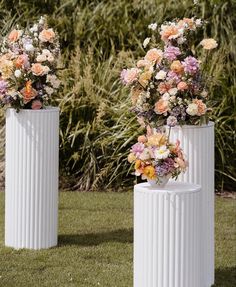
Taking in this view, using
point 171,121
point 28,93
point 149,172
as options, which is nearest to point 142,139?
point 149,172

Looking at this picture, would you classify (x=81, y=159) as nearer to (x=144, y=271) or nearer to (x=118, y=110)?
(x=118, y=110)

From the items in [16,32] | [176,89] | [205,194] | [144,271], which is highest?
[16,32]

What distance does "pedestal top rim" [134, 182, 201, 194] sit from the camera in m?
5.90

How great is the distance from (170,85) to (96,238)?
237 cm

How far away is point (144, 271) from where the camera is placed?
600 centimetres

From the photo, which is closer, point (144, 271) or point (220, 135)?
point (144, 271)

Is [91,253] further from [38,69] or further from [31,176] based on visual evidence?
[38,69]

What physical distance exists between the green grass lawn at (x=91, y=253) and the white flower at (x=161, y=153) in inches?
52.7

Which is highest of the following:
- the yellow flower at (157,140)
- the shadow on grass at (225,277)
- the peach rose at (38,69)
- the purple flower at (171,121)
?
the peach rose at (38,69)

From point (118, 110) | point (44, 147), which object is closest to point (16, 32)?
point (44, 147)

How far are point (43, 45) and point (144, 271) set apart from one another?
8.98 feet

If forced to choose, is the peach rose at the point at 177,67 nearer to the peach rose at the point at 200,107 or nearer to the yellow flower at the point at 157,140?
the peach rose at the point at 200,107

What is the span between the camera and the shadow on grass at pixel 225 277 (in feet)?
22.7

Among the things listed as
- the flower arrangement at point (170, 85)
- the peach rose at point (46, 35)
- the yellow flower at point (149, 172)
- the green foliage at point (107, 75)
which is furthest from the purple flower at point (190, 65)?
the green foliage at point (107, 75)
